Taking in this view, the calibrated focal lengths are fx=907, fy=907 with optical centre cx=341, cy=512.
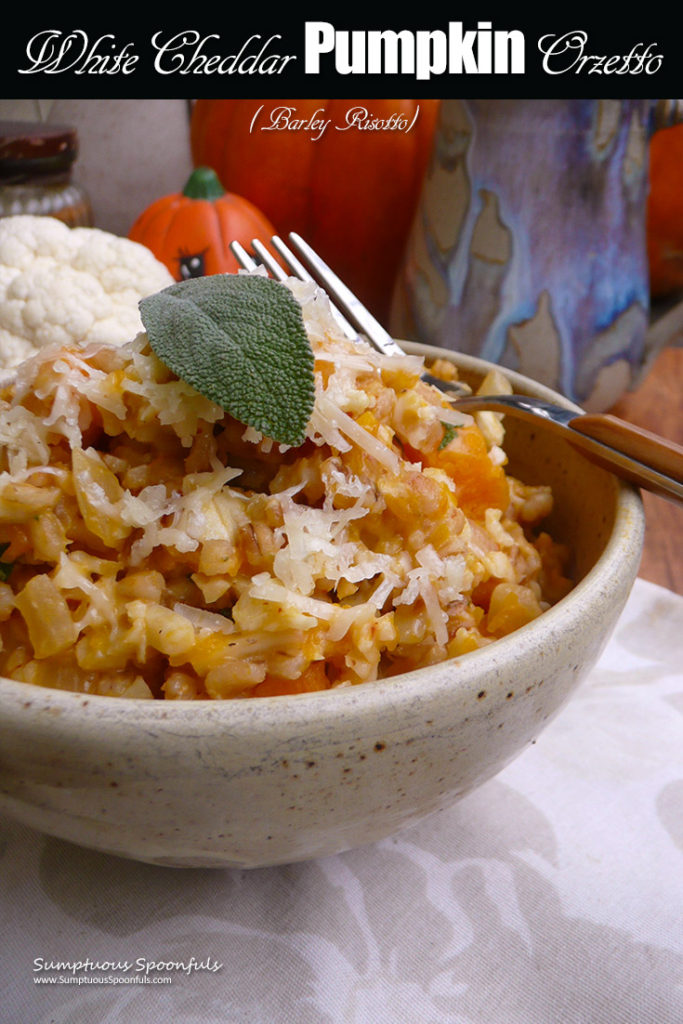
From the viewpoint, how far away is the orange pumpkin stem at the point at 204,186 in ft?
11.4

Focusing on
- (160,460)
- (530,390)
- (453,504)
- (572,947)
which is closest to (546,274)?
(530,390)

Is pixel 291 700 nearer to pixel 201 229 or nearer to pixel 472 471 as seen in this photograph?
pixel 472 471

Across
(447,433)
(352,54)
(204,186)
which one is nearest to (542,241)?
(352,54)

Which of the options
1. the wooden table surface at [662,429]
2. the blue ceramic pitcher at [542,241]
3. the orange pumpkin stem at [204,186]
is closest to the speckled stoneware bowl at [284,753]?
the wooden table surface at [662,429]

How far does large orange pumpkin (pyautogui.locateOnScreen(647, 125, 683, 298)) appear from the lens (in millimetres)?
3154

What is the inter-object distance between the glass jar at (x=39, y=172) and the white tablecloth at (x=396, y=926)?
2.74 metres

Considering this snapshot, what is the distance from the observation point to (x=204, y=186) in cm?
346

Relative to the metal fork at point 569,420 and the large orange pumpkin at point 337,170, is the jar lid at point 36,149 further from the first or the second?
the metal fork at point 569,420

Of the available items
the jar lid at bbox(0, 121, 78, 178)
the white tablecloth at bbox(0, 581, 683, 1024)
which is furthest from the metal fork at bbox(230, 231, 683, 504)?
the jar lid at bbox(0, 121, 78, 178)

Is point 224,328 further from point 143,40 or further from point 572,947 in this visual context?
point 143,40

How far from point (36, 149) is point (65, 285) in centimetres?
98

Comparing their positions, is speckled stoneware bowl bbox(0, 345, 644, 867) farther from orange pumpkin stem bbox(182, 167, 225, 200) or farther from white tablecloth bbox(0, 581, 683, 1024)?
orange pumpkin stem bbox(182, 167, 225, 200)

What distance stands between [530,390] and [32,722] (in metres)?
1.16

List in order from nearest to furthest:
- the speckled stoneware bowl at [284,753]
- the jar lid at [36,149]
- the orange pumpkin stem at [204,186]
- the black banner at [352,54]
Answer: the speckled stoneware bowl at [284,753] → the black banner at [352,54] → the jar lid at [36,149] → the orange pumpkin stem at [204,186]
